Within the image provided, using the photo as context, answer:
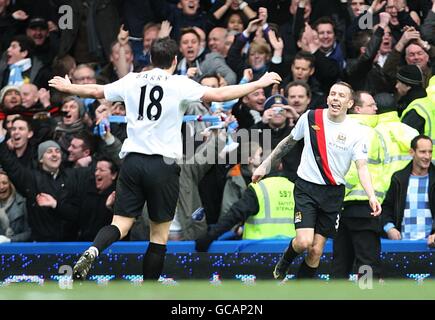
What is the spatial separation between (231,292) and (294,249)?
1.36 m

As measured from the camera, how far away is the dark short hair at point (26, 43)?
671 inches

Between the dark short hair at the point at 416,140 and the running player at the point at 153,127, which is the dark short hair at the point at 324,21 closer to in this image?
the dark short hair at the point at 416,140

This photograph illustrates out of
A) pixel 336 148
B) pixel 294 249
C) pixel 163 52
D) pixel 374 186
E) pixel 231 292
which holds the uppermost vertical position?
pixel 163 52

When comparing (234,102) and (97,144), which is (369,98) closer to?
(234,102)

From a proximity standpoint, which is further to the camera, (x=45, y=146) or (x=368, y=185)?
(x=45, y=146)

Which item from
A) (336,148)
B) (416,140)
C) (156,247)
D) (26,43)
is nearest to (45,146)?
(26,43)

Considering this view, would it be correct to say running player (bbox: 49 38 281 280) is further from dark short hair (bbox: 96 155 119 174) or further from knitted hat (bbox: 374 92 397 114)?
knitted hat (bbox: 374 92 397 114)

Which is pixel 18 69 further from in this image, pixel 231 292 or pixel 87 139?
pixel 231 292

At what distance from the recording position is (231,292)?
38.2 feet

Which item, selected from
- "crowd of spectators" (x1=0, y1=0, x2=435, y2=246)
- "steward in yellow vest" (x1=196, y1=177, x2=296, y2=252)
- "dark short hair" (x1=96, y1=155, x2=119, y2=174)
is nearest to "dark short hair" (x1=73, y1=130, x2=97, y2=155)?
"crowd of spectators" (x1=0, y1=0, x2=435, y2=246)

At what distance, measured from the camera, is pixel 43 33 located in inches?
687

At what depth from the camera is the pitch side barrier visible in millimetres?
14039

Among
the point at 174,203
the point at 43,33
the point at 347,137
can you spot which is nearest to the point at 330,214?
the point at 347,137

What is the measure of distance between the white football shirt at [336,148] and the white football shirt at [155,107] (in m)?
1.27
